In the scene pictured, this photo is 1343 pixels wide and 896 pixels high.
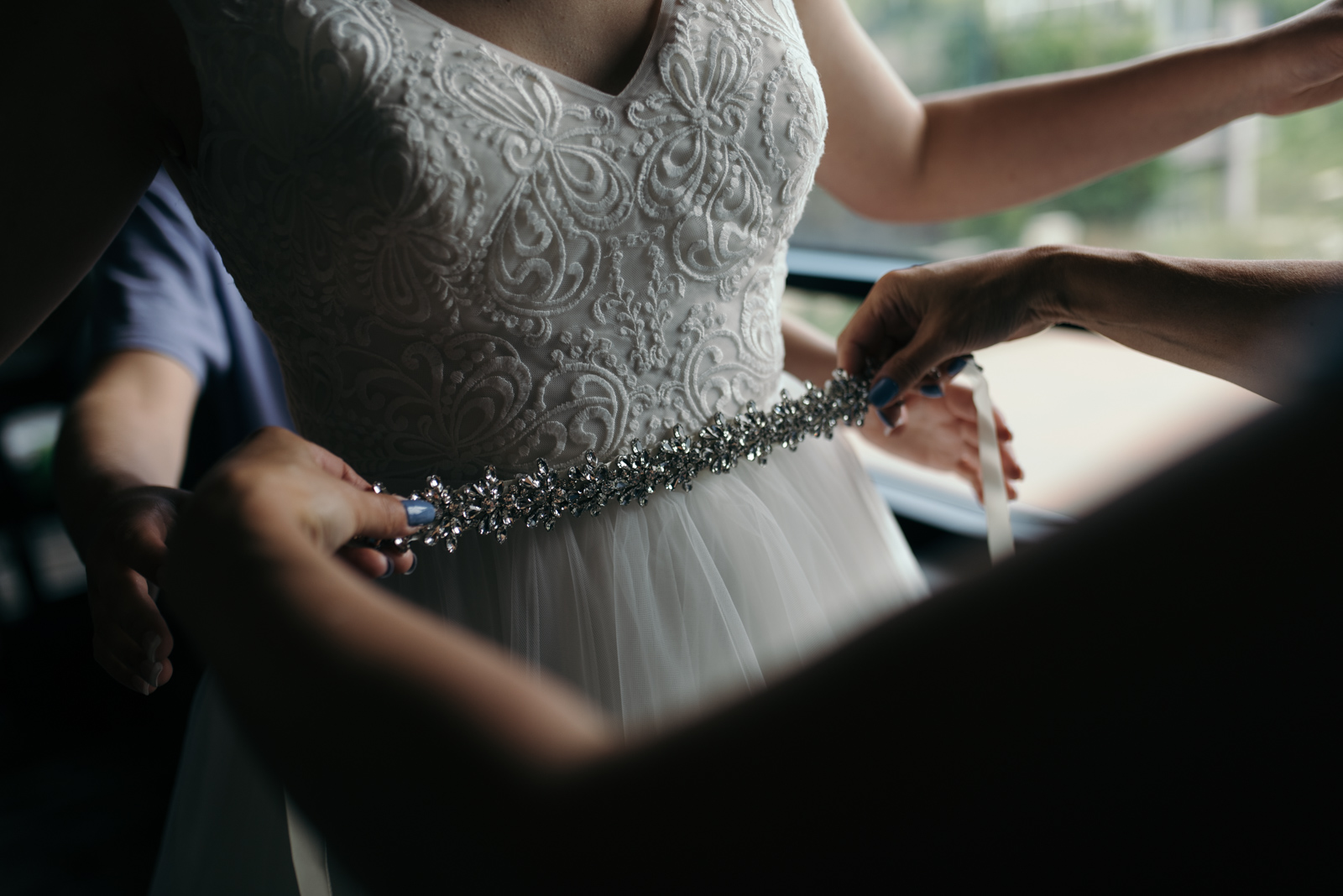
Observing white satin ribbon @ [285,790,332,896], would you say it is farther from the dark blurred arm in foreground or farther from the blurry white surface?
the blurry white surface

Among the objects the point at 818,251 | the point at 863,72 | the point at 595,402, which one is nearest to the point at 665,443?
the point at 595,402

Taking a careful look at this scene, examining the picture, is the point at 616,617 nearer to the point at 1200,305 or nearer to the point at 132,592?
the point at 132,592

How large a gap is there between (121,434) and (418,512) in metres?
0.49

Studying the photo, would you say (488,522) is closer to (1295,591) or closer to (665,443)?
(665,443)

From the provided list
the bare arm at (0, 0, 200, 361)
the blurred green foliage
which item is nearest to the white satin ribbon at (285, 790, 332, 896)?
the bare arm at (0, 0, 200, 361)

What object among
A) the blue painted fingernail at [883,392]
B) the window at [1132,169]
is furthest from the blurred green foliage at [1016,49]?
the blue painted fingernail at [883,392]

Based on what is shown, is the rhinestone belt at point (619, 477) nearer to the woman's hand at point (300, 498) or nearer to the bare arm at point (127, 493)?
the woman's hand at point (300, 498)

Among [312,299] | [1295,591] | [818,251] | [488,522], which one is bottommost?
[818,251]

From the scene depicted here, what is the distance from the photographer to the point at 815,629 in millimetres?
729

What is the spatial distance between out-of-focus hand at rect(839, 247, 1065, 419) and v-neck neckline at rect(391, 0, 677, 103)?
0.29 metres

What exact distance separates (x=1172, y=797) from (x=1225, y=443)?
86mm

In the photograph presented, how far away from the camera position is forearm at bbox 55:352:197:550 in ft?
2.33

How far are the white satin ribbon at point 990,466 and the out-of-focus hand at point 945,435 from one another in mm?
43

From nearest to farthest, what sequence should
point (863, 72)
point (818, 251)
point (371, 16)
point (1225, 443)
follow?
point (1225, 443) < point (371, 16) < point (863, 72) < point (818, 251)
